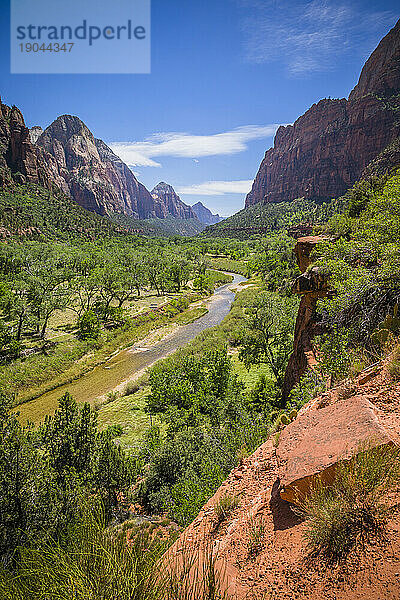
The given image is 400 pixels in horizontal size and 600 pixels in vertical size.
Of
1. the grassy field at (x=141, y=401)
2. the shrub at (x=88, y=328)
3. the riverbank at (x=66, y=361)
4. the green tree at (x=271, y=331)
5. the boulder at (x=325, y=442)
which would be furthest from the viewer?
the shrub at (x=88, y=328)

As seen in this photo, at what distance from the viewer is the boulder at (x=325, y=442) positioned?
3424mm

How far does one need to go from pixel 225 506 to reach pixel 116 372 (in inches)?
858

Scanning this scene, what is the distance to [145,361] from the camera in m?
27.4

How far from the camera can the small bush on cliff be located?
274 cm

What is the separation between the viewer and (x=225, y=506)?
4.88 m

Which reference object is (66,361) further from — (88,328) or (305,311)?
(305,311)

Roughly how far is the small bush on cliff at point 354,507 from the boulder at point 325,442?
0.90ft

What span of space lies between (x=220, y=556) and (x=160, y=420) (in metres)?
13.9

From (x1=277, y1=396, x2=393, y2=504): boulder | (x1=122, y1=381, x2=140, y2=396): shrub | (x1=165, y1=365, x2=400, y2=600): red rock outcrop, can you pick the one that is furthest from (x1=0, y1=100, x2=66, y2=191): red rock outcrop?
(x1=277, y1=396, x2=393, y2=504): boulder

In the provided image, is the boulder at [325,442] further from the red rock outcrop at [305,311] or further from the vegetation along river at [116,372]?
the vegetation along river at [116,372]

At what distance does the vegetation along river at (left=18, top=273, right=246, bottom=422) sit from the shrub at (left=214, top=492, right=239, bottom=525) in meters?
17.0

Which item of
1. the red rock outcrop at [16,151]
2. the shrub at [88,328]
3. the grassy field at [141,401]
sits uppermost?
the red rock outcrop at [16,151]

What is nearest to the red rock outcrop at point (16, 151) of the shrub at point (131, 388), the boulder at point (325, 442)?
the shrub at point (131, 388)

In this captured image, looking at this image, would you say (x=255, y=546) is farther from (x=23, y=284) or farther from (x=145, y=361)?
(x=23, y=284)
